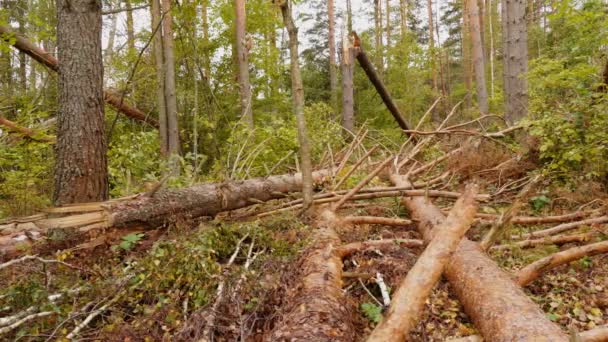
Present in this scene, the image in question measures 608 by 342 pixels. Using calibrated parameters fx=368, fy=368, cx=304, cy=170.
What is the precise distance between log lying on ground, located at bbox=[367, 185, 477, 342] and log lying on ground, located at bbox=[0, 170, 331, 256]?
87.0 inches

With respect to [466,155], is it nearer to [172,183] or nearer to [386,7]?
[172,183]

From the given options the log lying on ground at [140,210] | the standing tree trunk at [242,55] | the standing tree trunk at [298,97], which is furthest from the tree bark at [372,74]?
the standing tree trunk at [242,55]

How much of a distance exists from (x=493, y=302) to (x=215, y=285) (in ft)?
5.38

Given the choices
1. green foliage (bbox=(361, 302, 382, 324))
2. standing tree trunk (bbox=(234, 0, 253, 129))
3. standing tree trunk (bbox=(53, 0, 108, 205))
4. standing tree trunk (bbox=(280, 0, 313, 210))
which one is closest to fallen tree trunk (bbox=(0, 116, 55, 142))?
standing tree trunk (bbox=(53, 0, 108, 205))

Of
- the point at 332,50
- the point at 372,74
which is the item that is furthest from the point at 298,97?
the point at 332,50

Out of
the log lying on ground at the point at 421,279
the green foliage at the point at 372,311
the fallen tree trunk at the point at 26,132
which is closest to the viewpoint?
the log lying on ground at the point at 421,279

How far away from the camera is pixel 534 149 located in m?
4.73

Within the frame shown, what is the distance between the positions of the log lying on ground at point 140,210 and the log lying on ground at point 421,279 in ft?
7.25

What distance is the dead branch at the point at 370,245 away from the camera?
284 cm

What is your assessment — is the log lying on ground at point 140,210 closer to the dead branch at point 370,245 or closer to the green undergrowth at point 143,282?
the green undergrowth at point 143,282

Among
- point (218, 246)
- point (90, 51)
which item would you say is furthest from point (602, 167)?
point (90, 51)

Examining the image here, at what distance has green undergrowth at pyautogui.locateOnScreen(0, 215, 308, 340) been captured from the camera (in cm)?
209

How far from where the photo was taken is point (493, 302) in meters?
1.90

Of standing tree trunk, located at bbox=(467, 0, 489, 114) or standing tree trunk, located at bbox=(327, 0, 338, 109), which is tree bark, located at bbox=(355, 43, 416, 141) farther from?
standing tree trunk, located at bbox=(327, 0, 338, 109)
